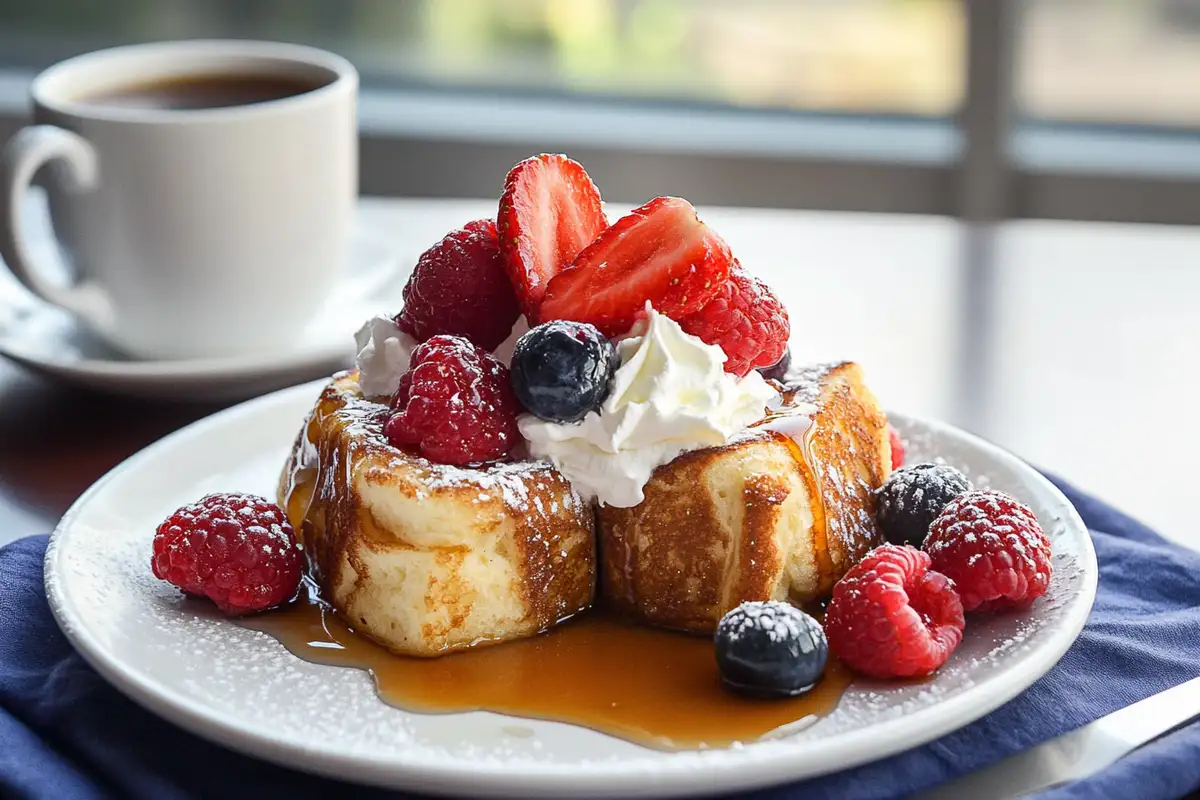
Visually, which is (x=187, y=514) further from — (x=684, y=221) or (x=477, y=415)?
(x=684, y=221)

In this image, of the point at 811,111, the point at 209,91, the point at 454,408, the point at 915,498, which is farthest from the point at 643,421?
the point at 811,111

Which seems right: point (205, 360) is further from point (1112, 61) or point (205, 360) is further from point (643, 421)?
point (1112, 61)

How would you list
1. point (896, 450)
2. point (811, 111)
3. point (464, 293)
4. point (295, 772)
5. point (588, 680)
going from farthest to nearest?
point (811, 111) < point (896, 450) < point (464, 293) < point (588, 680) < point (295, 772)

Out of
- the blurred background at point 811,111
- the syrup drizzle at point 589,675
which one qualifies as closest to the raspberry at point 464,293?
the syrup drizzle at point 589,675

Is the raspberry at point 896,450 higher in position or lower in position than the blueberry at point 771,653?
higher

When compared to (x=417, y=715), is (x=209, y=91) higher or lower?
higher

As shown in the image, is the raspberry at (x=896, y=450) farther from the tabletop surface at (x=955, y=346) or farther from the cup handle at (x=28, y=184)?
the cup handle at (x=28, y=184)

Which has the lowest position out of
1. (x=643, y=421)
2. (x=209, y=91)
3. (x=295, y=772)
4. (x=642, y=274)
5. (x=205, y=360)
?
(x=295, y=772)
